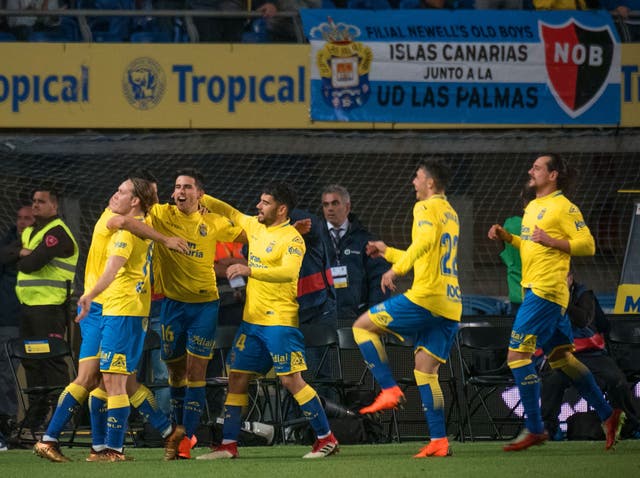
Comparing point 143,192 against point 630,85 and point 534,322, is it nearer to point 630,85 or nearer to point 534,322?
point 534,322

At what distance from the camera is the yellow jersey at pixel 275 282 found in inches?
346

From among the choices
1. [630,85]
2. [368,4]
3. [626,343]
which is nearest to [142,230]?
[626,343]

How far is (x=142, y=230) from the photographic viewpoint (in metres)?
8.42

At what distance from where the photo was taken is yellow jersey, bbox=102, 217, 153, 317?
8.47 metres

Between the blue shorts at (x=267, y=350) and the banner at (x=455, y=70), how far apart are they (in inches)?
237

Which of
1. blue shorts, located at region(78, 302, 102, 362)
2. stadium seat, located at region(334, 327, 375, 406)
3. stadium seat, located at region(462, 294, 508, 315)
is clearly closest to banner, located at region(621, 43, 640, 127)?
stadium seat, located at region(462, 294, 508, 315)

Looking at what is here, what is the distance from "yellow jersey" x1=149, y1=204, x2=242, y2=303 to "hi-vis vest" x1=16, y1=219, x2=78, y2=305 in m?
2.52

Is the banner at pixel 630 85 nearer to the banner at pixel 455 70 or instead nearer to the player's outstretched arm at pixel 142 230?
the banner at pixel 455 70

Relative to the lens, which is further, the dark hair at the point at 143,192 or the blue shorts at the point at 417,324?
the dark hair at the point at 143,192

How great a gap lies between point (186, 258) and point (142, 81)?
227 inches

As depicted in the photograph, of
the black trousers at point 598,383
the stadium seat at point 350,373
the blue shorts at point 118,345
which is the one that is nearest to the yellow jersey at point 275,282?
the blue shorts at point 118,345

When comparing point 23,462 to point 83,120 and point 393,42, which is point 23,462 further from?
point 393,42

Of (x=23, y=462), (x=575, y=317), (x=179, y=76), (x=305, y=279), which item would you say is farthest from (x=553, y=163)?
(x=179, y=76)

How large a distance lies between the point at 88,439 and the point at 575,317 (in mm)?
4819
